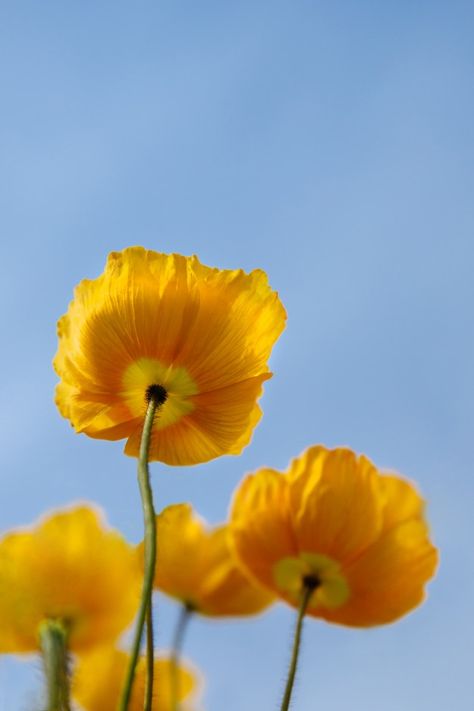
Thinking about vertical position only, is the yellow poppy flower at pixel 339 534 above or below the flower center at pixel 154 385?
below

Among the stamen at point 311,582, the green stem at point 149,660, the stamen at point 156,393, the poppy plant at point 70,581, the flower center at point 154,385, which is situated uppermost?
the flower center at point 154,385

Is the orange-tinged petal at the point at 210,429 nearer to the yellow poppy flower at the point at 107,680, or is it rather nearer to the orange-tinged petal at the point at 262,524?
the orange-tinged petal at the point at 262,524

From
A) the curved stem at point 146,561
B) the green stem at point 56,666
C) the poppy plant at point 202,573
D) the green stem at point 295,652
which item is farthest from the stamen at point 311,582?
the green stem at point 56,666

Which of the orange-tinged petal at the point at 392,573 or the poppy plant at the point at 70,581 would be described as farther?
the orange-tinged petal at the point at 392,573

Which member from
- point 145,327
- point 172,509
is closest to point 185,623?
point 172,509

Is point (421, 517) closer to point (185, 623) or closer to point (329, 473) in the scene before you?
point (329, 473)
